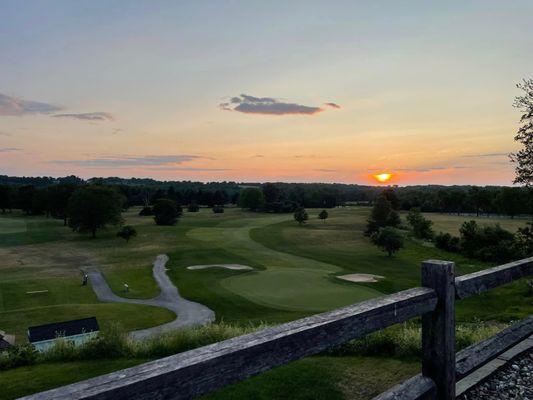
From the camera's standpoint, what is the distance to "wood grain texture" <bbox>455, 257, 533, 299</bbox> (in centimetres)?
389

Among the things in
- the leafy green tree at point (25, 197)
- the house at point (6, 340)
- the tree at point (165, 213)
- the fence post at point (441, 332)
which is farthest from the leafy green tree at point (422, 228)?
the leafy green tree at point (25, 197)

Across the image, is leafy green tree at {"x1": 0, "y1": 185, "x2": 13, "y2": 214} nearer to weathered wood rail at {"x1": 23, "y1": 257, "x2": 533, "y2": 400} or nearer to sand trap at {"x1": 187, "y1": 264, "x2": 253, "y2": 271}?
sand trap at {"x1": 187, "y1": 264, "x2": 253, "y2": 271}

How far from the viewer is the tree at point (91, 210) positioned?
70.6 meters

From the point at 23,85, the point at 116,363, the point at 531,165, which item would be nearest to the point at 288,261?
the point at 531,165

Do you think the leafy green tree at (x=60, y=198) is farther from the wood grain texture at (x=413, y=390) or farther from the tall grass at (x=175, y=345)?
the wood grain texture at (x=413, y=390)

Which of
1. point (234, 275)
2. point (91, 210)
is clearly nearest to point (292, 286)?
point (234, 275)

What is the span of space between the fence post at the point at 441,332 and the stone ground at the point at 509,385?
0.95 metres

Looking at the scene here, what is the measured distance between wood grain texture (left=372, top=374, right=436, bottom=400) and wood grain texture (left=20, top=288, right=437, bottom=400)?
0.60m

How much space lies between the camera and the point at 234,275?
127ft

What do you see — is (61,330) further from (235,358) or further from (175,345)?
(235,358)

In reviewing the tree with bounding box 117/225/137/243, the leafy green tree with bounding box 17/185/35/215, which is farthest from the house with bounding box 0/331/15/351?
the leafy green tree with bounding box 17/185/35/215

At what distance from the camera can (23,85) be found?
90.4 ft

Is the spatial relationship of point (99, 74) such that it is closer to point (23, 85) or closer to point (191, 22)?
point (23, 85)

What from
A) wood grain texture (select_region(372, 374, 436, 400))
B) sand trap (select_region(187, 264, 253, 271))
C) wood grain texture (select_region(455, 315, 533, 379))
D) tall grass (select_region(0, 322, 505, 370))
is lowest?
sand trap (select_region(187, 264, 253, 271))
